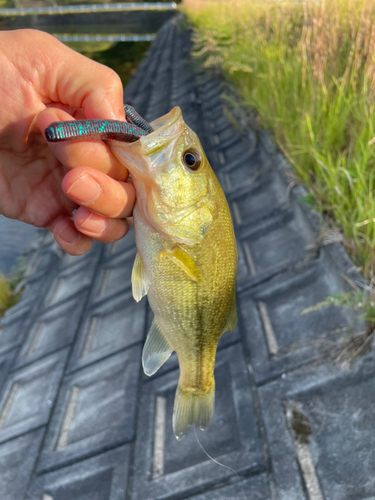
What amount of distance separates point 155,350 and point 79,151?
3.18 ft

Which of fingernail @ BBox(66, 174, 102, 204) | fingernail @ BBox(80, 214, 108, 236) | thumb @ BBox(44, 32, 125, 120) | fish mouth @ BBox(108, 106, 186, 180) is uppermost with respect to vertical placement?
thumb @ BBox(44, 32, 125, 120)

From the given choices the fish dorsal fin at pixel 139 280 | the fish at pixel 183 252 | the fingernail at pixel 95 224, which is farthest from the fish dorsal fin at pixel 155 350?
the fingernail at pixel 95 224

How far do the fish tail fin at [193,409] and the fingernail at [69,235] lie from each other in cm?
97

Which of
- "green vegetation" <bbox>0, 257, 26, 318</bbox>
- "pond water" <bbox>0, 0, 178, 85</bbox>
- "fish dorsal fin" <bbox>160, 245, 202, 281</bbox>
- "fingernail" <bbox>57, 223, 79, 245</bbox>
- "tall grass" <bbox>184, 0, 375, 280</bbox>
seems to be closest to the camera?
"fish dorsal fin" <bbox>160, 245, 202, 281</bbox>

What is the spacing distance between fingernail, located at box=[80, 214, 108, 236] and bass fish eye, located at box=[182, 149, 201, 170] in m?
0.49

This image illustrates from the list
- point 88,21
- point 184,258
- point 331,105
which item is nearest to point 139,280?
point 184,258

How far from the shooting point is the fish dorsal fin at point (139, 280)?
1523 millimetres

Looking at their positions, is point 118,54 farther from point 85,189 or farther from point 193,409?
point 193,409

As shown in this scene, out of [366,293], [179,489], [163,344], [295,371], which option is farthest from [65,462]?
[366,293]

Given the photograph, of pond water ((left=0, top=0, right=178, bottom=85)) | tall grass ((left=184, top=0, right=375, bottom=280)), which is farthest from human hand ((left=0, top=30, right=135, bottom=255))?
pond water ((left=0, top=0, right=178, bottom=85))

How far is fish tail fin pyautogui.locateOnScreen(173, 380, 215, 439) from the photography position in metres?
1.63

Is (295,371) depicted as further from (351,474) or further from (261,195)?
(261,195)

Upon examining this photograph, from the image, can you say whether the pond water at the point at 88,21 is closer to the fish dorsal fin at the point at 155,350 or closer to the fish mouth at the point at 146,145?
the fish mouth at the point at 146,145

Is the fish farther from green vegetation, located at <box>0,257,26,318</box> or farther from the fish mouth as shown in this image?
green vegetation, located at <box>0,257,26,318</box>
